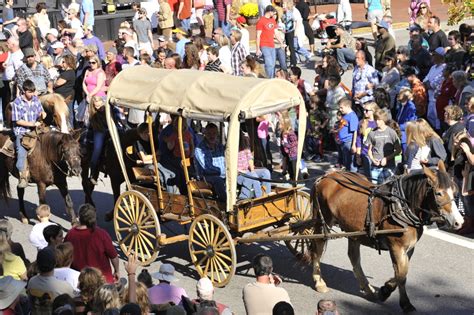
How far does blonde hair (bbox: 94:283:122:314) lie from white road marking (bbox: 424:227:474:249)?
6.52 meters

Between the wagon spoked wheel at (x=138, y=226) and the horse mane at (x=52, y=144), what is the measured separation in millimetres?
1930

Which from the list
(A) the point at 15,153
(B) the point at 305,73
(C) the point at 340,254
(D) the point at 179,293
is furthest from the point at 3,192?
(B) the point at 305,73

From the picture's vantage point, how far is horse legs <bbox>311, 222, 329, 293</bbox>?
12.5 meters

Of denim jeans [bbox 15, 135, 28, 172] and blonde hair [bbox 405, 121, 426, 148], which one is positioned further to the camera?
denim jeans [bbox 15, 135, 28, 172]

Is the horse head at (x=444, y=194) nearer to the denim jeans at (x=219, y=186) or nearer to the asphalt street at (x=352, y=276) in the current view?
the asphalt street at (x=352, y=276)

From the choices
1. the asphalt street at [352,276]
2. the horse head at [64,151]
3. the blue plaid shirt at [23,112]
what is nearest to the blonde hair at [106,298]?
the asphalt street at [352,276]

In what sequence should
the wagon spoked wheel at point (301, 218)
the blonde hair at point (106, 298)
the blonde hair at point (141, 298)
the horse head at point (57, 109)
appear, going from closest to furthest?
the blonde hair at point (106, 298) < the blonde hair at point (141, 298) < the wagon spoked wheel at point (301, 218) < the horse head at point (57, 109)

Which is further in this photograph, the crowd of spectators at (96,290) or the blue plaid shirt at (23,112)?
the blue plaid shirt at (23,112)

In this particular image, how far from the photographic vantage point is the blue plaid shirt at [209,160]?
1299 cm

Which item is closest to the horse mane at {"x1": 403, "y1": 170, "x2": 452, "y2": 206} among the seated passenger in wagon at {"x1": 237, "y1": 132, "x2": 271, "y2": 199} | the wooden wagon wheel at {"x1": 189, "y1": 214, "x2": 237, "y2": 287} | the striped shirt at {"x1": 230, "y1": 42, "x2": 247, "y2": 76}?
the seated passenger in wagon at {"x1": 237, "y1": 132, "x2": 271, "y2": 199}

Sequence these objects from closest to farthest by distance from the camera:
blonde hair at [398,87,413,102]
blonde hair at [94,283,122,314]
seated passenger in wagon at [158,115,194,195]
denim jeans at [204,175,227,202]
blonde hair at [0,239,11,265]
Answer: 1. blonde hair at [94,283,122,314]
2. blonde hair at [0,239,11,265]
3. denim jeans at [204,175,227,202]
4. seated passenger in wagon at [158,115,194,195]
5. blonde hair at [398,87,413,102]

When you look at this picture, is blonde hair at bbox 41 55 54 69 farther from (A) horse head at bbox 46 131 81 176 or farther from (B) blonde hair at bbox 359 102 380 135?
(B) blonde hair at bbox 359 102 380 135

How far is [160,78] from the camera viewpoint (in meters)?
13.4

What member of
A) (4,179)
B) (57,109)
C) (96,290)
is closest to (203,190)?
(96,290)
